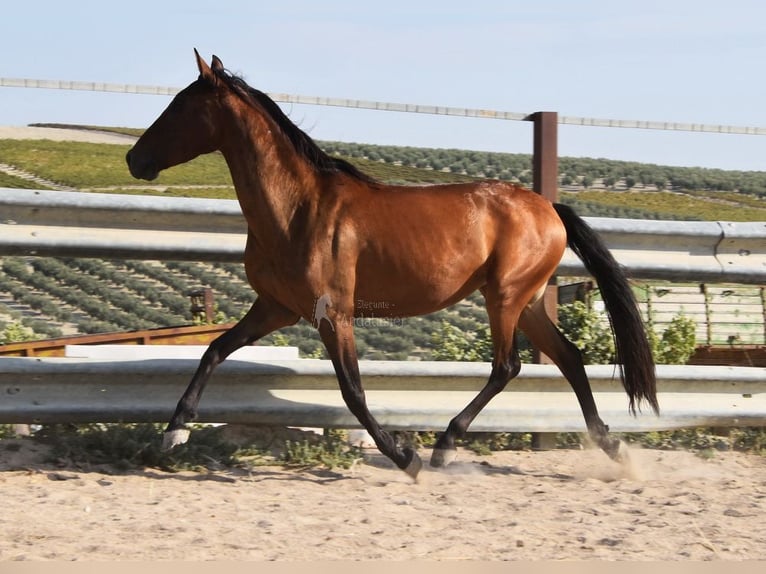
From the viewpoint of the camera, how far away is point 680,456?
5.96m

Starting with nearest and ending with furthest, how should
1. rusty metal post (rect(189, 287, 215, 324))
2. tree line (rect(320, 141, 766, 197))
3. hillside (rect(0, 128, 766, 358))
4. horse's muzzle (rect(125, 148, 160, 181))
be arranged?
horse's muzzle (rect(125, 148, 160, 181))
rusty metal post (rect(189, 287, 215, 324))
hillside (rect(0, 128, 766, 358))
tree line (rect(320, 141, 766, 197))

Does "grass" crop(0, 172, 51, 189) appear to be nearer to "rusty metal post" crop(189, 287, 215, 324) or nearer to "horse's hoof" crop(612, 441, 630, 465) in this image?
"rusty metal post" crop(189, 287, 215, 324)

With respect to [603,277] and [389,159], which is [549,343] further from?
[389,159]

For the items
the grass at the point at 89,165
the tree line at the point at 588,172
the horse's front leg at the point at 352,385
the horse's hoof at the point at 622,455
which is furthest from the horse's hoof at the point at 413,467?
the grass at the point at 89,165

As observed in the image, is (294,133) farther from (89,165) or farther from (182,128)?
(89,165)

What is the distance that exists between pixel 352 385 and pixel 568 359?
1.39m

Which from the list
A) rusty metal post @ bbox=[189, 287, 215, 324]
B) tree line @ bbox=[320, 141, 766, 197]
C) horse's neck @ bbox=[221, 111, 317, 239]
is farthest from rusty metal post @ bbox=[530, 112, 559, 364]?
tree line @ bbox=[320, 141, 766, 197]

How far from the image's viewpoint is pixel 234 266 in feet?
63.4

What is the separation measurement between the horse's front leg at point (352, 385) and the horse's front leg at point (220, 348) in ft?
1.21

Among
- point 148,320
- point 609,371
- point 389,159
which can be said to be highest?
point 389,159

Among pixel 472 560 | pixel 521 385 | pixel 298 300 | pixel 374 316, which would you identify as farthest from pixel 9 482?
pixel 521 385

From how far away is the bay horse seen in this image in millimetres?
5281

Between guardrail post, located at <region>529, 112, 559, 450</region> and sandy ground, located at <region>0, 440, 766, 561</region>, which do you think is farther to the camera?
guardrail post, located at <region>529, 112, 559, 450</region>

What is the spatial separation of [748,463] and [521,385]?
136 cm
